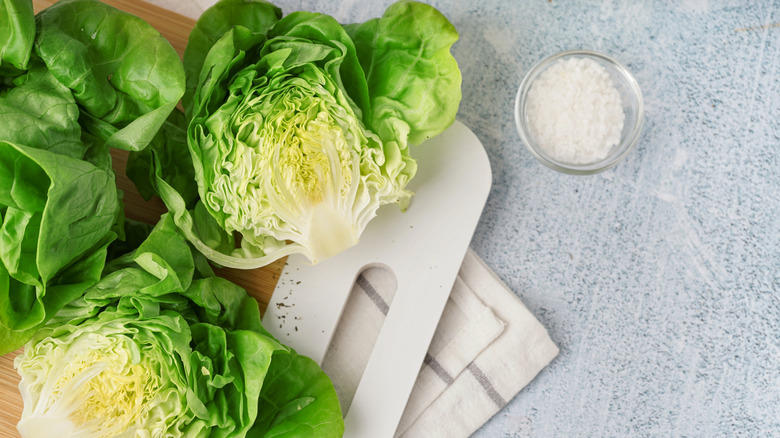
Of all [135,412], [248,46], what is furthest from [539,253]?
[135,412]

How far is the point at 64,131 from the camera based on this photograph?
45.4 inches

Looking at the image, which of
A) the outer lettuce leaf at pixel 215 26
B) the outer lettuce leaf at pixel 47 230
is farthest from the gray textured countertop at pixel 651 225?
the outer lettuce leaf at pixel 47 230

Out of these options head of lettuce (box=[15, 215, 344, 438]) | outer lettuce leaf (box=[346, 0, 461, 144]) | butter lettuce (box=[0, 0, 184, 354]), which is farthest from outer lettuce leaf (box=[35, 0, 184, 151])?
outer lettuce leaf (box=[346, 0, 461, 144])

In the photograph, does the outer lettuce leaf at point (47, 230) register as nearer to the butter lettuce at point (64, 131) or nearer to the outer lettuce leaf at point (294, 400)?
the butter lettuce at point (64, 131)

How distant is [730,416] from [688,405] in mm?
94

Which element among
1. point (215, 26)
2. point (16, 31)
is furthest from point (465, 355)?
point (16, 31)

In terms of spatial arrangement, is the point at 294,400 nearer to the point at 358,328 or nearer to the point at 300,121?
the point at 358,328

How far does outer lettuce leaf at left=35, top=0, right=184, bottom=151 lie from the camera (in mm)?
1173

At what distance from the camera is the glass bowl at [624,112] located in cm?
147

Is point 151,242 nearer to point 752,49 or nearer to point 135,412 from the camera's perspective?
point 135,412

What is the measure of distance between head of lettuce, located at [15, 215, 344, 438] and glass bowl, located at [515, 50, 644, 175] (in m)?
0.69

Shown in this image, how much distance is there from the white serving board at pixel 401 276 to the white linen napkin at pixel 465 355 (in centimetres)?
6

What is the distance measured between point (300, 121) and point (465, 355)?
0.63 m

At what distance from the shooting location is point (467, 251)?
4.96 feet
